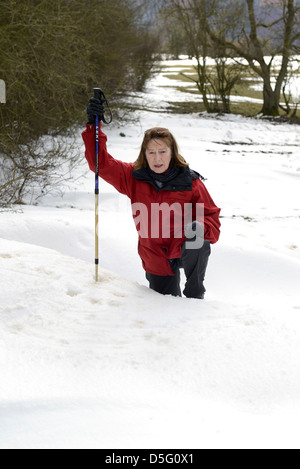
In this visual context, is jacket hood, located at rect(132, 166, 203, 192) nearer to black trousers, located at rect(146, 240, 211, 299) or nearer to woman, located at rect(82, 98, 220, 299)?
woman, located at rect(82, 98, 220, 299)

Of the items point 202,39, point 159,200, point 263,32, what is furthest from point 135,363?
point 263,32

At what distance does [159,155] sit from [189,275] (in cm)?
79

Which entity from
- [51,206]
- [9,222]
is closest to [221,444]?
[9,222]

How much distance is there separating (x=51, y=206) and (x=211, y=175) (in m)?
3.30

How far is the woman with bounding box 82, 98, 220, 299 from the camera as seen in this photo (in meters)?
2.94

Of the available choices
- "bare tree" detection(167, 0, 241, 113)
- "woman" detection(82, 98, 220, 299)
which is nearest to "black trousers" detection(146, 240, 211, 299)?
"woman" detection(82, 98, 220, 299)

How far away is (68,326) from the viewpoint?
8.07 feet

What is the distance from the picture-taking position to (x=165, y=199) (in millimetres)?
2984

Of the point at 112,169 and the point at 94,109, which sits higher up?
the point at 94,109

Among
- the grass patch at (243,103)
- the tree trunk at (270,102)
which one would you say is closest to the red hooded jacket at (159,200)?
the grass patch at (243,103)

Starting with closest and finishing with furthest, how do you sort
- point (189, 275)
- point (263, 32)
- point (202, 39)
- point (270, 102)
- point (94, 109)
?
point (94, 109) → point (189, 275) → point (202, 39) → point (263, 32) → point (270, 102)

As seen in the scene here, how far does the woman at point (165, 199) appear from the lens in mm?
2941

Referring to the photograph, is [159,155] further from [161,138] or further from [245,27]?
[245,27]

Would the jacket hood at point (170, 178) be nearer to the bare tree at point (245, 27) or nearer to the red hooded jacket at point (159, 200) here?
the red hooded jacket at point (159, 200)
